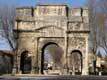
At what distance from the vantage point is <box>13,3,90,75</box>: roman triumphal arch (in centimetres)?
5403

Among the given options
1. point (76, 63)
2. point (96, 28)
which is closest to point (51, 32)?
point (96, 28)

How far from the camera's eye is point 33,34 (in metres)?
54.8

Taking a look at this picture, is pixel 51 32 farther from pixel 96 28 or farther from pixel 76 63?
pixel 76 63

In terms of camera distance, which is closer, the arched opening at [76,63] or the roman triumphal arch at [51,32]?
the roman triumphal arch at [51,32]

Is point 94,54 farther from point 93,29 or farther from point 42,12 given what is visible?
point 42,12

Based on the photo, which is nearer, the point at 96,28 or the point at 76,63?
the point at 96,28

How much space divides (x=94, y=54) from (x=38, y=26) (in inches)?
647

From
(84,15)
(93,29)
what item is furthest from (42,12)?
(93,29)

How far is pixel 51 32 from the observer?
54062 millimetres

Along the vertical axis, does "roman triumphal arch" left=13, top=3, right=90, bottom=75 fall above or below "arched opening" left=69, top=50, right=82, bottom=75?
above

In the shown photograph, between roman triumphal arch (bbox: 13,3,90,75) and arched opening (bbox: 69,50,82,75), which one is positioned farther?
arched opening (bbox: 69,50,82,75)

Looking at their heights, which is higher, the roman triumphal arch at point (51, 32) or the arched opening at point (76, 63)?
the roman triumphal arch at point (51, 32)

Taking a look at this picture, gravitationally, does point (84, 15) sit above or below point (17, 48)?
above

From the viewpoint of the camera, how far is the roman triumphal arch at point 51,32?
54.0 meters
